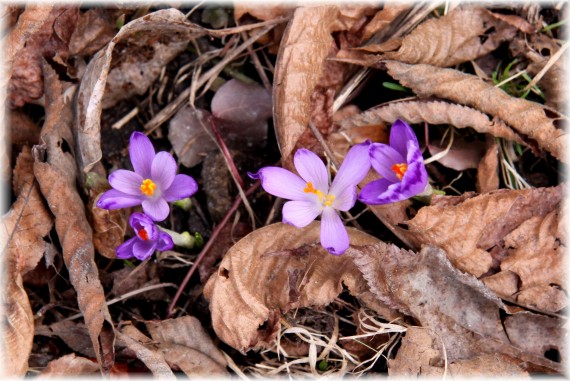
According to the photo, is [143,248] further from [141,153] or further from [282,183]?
[282,183]

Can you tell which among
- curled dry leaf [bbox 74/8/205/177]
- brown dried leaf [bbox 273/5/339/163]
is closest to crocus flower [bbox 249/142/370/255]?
brown dried leaf [bbox 273/5/339/163]

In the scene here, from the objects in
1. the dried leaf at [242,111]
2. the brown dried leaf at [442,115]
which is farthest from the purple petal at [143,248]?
the brown dried leaf at [442,115]

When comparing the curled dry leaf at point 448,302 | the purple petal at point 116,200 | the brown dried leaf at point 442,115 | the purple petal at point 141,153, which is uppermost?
the brown dried leaf at point 442,115

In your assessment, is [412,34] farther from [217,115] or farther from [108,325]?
[108,325]

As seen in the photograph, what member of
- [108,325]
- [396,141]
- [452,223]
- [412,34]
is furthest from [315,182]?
[108,325]

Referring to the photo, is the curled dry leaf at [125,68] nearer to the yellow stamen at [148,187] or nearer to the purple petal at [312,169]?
the yellow stamen at [148,187]

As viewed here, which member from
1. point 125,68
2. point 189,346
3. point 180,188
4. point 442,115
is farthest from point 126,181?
point 442,115

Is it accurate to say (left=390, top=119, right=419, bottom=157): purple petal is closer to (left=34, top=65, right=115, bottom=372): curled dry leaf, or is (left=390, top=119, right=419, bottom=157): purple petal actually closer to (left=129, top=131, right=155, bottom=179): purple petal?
(left=129, top=131, right=155, bottom=179): purple petal
